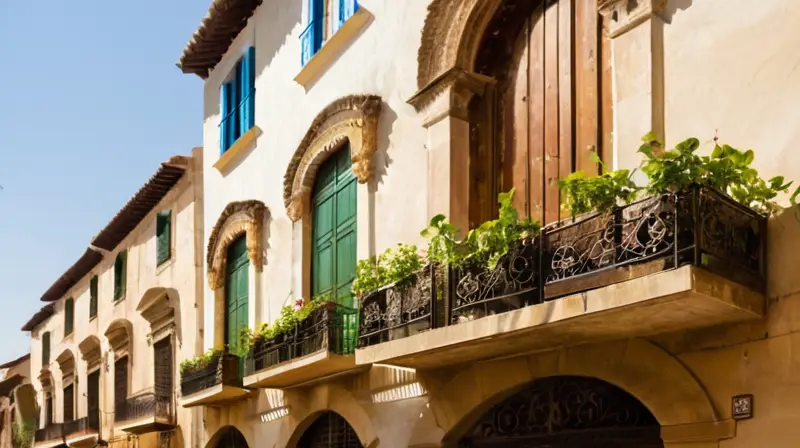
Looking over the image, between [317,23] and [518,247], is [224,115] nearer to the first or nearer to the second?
[317,23]

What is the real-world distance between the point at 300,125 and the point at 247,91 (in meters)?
2.67

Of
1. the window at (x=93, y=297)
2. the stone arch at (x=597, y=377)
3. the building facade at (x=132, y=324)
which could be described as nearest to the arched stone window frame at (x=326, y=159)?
the stone arch at (x=597, y=377)

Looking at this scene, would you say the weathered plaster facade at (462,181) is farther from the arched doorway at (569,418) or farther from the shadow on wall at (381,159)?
the arched doorway at (569,418)

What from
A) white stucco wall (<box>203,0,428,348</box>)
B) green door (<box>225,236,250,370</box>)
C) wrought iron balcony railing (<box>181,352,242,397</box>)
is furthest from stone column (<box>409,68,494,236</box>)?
→ green door (<box>225,236,250,370</box>)

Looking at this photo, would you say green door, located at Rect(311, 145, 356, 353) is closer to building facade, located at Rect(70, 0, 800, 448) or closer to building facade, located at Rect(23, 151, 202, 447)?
building facade, located at Rect(70, 0, 800, 448)

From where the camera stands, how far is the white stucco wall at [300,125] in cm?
933

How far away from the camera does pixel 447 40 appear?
866 centimetres

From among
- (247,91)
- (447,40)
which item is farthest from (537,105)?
(247,91)

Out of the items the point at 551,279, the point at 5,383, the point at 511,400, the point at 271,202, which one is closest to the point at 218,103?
the point at 271,202

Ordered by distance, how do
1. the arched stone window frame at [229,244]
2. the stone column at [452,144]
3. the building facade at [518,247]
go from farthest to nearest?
the arched stone window frame at [229,244] < the stone column at [452,144] < the building facade at [518,247]

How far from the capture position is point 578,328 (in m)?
6.16

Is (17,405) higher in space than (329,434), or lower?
lower

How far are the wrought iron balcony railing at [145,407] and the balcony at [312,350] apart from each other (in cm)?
653

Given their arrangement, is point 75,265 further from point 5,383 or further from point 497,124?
point 497,124
